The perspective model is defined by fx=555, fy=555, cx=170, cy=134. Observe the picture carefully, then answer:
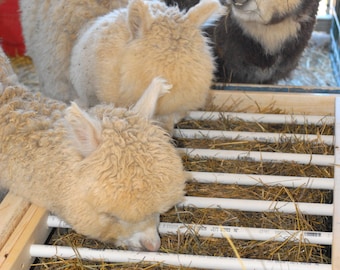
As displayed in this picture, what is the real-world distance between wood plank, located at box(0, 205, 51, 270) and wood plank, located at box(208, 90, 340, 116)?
1616 millimetres

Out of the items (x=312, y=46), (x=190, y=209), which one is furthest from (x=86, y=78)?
(x=312, y=46)

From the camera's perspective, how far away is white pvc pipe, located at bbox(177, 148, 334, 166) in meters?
3.23

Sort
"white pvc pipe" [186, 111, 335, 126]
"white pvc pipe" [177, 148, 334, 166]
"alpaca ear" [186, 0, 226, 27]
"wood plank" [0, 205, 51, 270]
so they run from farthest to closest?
1. "white pvc pipe" [186, 111, 335, 126]
2. "white pvc pipe" [177, 148, 334, 166]
3. "alpaca ear" [186, 0, 226, 27]
4. "wood plank" [0, 205, 51, 270]

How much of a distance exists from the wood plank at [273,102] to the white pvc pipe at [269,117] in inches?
5.7

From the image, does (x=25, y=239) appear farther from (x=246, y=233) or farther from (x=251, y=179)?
(x=251, y=179)

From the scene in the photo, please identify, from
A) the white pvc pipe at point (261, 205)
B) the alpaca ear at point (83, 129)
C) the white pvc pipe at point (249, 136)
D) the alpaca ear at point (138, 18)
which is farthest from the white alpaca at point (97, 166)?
the white pvc pipe at point (249, 136)

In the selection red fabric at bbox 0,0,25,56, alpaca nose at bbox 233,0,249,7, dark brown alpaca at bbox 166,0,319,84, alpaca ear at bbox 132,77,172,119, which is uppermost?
alpaca nose at bbox 233,0,249,7

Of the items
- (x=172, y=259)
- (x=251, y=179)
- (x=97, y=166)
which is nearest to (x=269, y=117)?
(x=251, y=179)

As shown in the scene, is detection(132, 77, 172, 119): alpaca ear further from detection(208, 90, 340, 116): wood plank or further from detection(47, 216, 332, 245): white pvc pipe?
detection(208, 90, 340, 116): wood plank

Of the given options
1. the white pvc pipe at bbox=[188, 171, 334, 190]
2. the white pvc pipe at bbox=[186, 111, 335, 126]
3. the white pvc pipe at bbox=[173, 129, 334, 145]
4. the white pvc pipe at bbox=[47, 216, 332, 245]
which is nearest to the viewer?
the white pvc pipe at bbox=[47, 216, 332, 245]

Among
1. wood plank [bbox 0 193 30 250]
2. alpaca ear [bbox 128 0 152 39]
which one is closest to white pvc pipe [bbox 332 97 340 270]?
alpaca ear [bbox 128 0 152 39]

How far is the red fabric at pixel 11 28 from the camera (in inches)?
247

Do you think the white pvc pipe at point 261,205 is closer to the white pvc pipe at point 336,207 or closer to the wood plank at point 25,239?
the white pvc pipe at point 336,207

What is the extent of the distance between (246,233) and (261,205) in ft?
0.80
